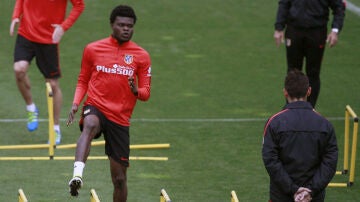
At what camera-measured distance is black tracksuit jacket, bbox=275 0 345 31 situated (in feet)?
50.4

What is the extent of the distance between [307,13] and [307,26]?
174 mm

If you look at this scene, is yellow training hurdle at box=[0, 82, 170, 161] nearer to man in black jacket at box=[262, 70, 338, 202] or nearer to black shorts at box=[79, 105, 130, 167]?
black shorts at box=[79, 105, 130, 167]

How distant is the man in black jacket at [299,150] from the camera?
9711 mm

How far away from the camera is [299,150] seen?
973cm

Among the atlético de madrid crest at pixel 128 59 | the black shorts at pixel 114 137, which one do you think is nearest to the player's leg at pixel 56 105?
the black shorts at pixel 114 137

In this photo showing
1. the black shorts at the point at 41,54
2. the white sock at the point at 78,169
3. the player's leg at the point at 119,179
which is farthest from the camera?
the black shorts at the point at 41,54

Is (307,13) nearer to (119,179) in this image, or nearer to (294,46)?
(294,46)

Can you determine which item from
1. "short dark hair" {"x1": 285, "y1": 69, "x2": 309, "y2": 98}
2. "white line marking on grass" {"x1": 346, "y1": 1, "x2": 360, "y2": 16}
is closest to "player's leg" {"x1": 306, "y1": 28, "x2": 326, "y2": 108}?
"short dark hair" {"x1": 285, "y1": 69, "x2": 309, "y2": 98}

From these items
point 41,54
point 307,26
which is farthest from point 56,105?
point 307,26

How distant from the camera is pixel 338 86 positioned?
19344mm

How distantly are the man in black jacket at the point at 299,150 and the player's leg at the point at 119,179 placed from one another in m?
2.35

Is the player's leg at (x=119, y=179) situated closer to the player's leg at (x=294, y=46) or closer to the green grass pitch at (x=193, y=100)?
the green grass pitch at (x=193, y=100)

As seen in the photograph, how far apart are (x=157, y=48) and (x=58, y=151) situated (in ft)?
22.9

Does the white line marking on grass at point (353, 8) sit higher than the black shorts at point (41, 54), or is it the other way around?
the black shorts at point (41, 54)
